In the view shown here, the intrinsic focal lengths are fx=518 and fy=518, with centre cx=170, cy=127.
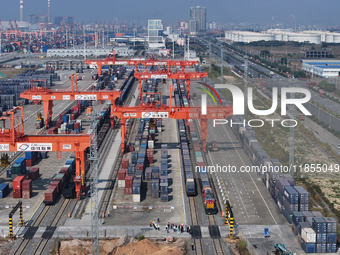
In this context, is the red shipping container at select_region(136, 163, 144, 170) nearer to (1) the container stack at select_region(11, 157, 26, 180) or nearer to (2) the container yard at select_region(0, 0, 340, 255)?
(2) the container yard at select_region(0, 0, 340, 255)

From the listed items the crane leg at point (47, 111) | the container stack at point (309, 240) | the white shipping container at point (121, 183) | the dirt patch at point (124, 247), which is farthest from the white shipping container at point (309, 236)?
the crane leg at point (47, 111)

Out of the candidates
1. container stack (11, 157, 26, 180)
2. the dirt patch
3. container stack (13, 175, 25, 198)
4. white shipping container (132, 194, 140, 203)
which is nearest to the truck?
white shipping container (132, 194, 140, 203)

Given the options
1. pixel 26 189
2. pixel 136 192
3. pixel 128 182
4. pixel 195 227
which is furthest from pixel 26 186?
pixel 195 227

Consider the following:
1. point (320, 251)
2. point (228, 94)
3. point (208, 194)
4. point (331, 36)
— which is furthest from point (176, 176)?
point (331, 36)

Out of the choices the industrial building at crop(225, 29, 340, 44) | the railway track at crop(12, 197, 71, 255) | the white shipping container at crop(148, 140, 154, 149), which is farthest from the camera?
the industrial building at crop(225, 29, 340, 44)

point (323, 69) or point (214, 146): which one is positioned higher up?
point (323, 69)

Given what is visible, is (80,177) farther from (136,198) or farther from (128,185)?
(136,198)

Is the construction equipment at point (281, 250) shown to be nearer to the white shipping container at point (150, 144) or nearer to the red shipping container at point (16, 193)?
A: the red shipping container at point (16, 193)

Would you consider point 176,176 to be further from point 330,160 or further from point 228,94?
point 228,94
